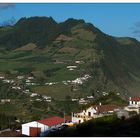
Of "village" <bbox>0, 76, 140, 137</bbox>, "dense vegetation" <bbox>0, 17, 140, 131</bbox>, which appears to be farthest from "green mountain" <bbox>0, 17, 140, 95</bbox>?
"village" <bbox>0, 76, 140, 137</bbox>

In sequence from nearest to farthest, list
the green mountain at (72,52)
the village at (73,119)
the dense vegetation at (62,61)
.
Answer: the village at (73,119) < the dense vegetation at (62,61) < the green mountain at (72,52)

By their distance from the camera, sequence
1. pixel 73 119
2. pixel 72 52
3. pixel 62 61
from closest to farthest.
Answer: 1. pixel 73 119
2. pixel 62 61
3. pixel 72 52

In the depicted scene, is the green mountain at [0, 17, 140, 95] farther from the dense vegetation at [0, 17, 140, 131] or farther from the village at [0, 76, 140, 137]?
the village at [0, 76, 140, 137]

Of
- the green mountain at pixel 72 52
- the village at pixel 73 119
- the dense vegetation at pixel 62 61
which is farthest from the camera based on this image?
the green mountain at pixel 72 52

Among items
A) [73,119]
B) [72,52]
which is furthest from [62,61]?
[73,119]

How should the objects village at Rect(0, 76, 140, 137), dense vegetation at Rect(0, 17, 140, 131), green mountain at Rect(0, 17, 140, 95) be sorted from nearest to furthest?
village at Rect(0, 76, 140, 137) → dense vegetation at Rect(0, 17, 140, 131) → green mountain at Rect(0, 17, 140, 95)

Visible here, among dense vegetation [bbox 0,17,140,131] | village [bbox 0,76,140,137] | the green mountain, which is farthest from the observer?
the green mountain

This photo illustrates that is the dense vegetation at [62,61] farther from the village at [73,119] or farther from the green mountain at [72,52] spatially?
the village at [73,119]

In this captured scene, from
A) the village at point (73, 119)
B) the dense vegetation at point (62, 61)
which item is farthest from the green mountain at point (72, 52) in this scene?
the village at point (73, 119)

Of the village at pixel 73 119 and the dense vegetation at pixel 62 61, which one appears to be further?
the dense vegetation at pixel 62 61

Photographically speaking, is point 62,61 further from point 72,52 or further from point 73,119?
point 73,119
